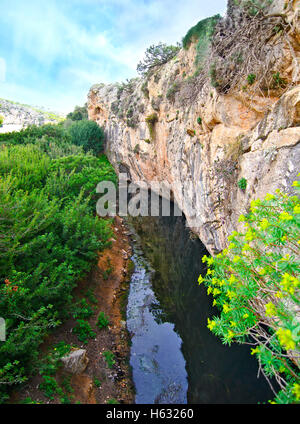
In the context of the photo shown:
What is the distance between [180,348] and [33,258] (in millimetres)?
5524

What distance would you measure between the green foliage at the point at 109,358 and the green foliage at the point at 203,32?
49.9 ft

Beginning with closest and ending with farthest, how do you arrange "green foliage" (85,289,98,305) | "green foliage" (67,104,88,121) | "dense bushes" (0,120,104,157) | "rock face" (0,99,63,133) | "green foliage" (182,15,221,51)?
"green foliage" (85,289,98,305), "green foliage" (182,15,221,51), "dense bushes" (0,120,104,157), "green foliage" (67,104,88,121), "rock face" (0,99,63,133)

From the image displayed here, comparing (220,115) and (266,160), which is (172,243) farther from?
(266,160)

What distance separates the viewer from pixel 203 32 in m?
13.3

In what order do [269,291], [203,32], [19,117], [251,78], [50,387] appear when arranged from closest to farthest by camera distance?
[269,291], [50,387], [251,78], [203,32], [19,117]

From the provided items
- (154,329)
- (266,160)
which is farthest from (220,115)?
(154,329)

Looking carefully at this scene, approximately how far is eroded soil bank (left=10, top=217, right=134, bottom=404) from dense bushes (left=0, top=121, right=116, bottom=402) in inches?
19.4

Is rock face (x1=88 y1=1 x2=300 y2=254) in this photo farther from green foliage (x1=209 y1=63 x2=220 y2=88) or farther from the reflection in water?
the reflection in water

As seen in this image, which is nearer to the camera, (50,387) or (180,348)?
(50,387)

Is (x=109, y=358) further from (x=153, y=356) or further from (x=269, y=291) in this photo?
(x=269, y=291)

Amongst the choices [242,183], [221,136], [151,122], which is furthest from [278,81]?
[151,122]

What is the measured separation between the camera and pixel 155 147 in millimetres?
21188

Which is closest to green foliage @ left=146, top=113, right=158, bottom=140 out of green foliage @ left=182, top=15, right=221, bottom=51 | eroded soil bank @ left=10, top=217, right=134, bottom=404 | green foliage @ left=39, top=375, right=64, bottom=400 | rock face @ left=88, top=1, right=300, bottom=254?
rock face @ left=88, top=1, right=300, bottom=254

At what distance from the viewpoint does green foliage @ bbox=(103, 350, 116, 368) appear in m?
6.54
